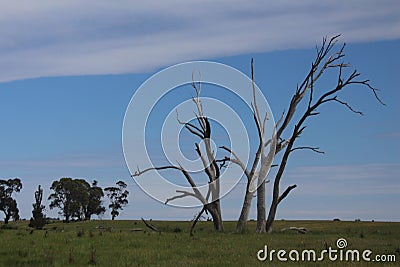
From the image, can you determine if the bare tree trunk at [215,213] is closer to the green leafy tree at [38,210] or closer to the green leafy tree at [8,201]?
the green leafy tree at [38,210]

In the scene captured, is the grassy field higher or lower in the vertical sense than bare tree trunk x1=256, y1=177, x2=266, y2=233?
lower

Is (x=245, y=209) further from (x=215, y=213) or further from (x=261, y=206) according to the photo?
(x=215, y=213)

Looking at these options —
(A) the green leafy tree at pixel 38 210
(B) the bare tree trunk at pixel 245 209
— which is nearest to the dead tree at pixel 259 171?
(B) the bare tree trunk at pixel 245 209

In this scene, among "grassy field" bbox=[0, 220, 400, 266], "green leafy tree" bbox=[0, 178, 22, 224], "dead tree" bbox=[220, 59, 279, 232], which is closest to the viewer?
"grassy field" bbox=[0, 220, 400, 266]

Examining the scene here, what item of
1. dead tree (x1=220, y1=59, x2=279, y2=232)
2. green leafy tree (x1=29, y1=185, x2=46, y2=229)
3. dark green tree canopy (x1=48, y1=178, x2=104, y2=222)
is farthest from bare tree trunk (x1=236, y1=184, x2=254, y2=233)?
dark green tree canopy (x1=48, y1=178, x2=104, y2=222)

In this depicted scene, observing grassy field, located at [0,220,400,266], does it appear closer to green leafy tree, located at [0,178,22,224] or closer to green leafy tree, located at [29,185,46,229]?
green leafy tree, located at [29,185,46,229]

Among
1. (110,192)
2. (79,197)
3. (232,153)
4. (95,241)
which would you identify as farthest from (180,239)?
(110,192)

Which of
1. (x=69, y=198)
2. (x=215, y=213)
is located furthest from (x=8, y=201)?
(x=215, y=213)

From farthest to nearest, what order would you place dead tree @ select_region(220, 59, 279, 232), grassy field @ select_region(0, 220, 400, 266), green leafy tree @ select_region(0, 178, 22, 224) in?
green leafy tree @ select_region(0, 178, 22, 224), dead tree @ select_region(220, 59, 279, 232), grassy field @ select_region(0, 220, 400, 266)

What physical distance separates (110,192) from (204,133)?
185ft

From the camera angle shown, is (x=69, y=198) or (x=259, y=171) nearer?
(x=259, y=171)

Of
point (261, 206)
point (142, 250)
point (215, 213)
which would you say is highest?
point (261, 206)

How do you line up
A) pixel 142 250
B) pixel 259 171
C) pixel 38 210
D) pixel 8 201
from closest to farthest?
pixel 142 250 → pixel 259 171 → pixel 38 210 → pixel 8 201

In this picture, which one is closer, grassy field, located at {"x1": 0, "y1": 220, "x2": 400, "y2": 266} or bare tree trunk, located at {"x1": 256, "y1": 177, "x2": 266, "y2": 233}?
grassy field, located at {"x1": 0, "y1": 220, "x2": 400, "y2": 266}
